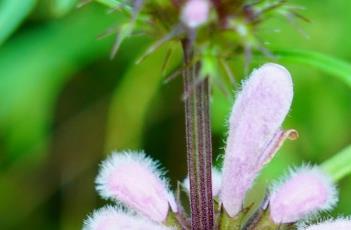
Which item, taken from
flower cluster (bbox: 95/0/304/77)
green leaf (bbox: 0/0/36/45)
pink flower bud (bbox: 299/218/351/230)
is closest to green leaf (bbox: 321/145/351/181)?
pink flower bud (bbox: 299/218/351/230)

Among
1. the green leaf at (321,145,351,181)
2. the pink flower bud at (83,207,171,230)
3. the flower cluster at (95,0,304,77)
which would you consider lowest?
the green leaf at (321,145,351,181)

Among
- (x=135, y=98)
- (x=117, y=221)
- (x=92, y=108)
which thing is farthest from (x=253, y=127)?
(x=92, y=108)

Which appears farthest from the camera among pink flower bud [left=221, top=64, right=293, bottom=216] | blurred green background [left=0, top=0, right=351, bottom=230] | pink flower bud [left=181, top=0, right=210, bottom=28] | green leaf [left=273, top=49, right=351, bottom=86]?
blurred green background [left=0, top=0, right=351, bottom=230]

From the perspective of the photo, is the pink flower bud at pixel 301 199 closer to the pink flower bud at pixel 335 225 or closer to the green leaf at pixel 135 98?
the pink flower bud at pixel 335 225

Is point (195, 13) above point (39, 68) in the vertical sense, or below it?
above

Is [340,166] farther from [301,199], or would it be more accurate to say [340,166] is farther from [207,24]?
[207,24]

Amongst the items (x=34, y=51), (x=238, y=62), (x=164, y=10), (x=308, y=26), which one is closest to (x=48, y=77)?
(x=34, y=51)

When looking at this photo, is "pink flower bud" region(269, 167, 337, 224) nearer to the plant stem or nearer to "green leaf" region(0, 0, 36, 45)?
the plant stem

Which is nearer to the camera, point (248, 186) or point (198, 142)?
point (198, 142)
